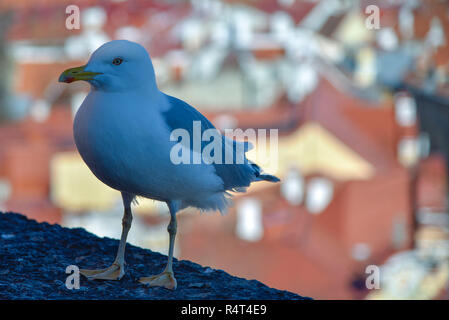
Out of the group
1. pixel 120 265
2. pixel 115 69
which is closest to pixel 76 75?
pixel 115 69

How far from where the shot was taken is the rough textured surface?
6.75 ft

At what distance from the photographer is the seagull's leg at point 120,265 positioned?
83.9 inches

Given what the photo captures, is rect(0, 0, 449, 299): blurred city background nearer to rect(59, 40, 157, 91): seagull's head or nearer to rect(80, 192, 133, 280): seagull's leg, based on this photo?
rect(80, 192, 133, 280): seagull's leg

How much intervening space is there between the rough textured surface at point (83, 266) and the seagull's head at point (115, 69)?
538 mm

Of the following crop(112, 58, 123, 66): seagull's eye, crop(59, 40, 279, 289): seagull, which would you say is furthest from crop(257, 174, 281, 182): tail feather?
crop(112, 58, 123, 66): seagull's eye

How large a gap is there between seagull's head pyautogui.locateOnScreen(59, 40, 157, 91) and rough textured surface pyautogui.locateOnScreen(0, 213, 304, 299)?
0.54 m

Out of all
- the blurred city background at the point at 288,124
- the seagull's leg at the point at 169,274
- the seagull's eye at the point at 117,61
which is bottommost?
the seagull's leg at the point at 169,274

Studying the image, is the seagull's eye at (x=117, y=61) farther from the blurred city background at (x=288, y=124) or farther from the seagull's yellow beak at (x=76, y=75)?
the blurred city background at (x=288, y=124)

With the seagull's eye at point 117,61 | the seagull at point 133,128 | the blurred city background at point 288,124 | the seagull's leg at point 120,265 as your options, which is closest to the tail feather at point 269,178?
the seagull at point 133,128

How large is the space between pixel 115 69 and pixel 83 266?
671 millimetres
